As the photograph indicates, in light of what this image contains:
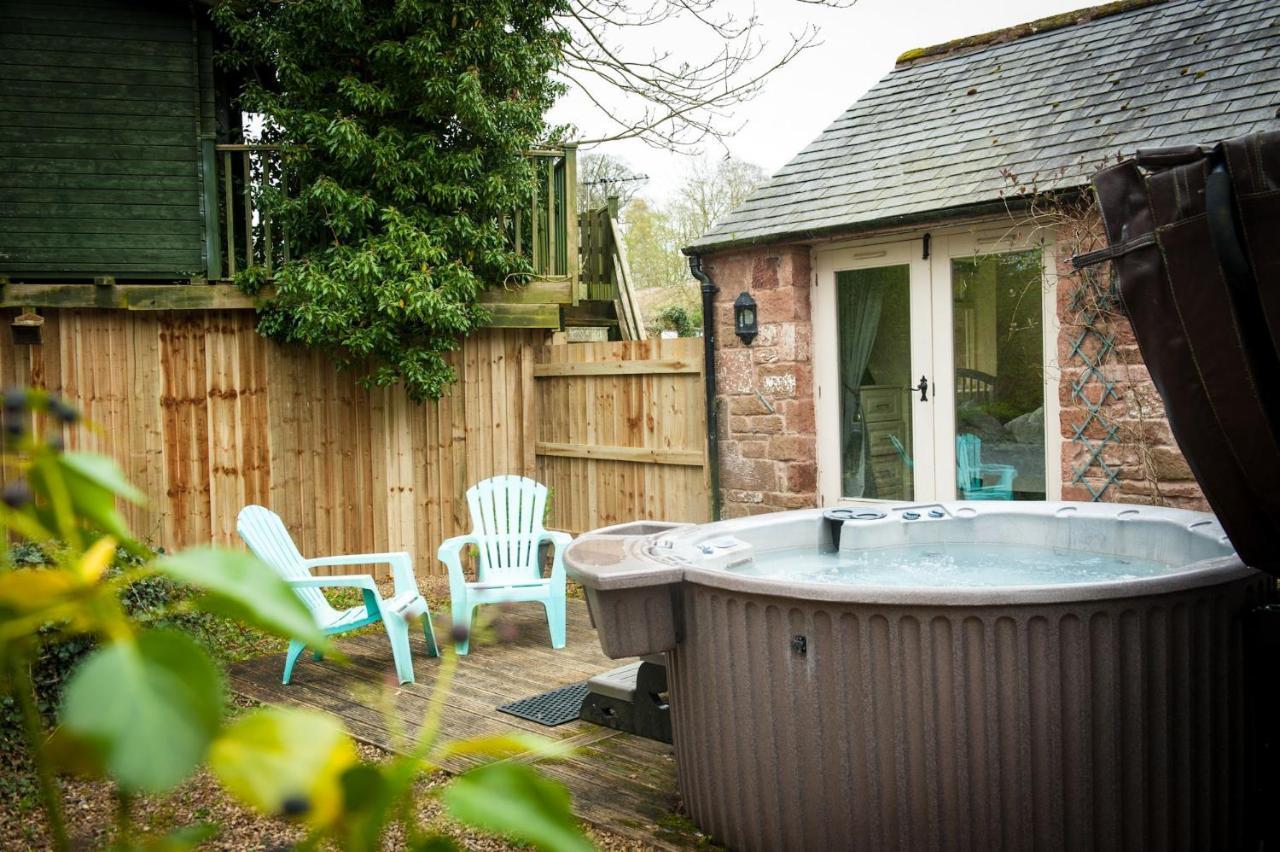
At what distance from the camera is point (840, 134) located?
7.24 metres

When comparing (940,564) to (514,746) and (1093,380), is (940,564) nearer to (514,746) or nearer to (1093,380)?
(1093,380)

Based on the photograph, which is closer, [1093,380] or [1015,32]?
[1093,380]

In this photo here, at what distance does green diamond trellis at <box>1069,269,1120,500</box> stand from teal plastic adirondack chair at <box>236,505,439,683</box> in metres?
3.40

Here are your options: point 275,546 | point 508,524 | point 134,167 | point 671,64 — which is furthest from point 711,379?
point 134,167

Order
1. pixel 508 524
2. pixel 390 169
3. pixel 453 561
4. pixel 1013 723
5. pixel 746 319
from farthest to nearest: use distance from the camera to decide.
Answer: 1. pixel 390 169
2. pixel 746 319
3. pixel 508 524
4. pixel 453 561
5. pixel 1013 723

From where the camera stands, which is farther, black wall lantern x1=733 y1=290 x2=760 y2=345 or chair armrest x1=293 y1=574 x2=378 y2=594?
black wall lantern x1=733 y1=290 x2=760 y2=345

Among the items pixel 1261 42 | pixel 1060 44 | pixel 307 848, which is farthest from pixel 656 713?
pixel 1060 44

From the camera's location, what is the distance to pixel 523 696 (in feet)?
15.1

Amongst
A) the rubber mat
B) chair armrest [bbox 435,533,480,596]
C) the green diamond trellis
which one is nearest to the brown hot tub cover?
the rubber mat

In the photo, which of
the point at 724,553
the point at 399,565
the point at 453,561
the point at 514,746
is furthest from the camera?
the point at 453,561

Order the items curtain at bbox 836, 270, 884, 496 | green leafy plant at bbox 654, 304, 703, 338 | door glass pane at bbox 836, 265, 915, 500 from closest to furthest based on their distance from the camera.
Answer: door glass pane at bbox 836, 265, 915, 500
curtain at bbox 836, 270, 884, 496
green leafy plant at bbox 654, 304, 703, 338

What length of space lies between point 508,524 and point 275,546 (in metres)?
1.44

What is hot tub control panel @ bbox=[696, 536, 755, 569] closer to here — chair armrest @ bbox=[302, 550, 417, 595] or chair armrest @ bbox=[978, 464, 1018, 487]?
chair armrest @ bbox=[302, 550, 417, 595]

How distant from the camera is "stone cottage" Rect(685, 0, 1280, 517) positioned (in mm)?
5207
